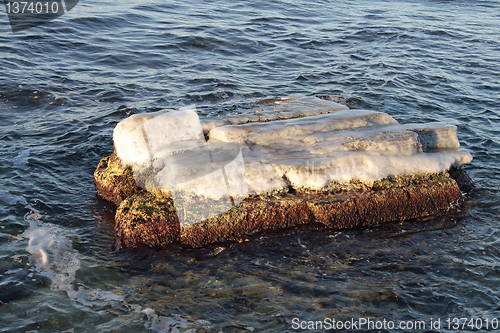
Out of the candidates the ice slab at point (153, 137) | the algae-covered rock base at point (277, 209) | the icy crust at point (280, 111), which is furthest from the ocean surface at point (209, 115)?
the icy crust at point (280, 111)

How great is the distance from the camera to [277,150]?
17.7ft

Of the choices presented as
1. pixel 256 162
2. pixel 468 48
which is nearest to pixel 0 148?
pixel 256 162

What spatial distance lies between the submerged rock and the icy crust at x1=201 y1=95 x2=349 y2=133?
6 cm

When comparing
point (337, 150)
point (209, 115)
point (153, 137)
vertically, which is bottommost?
point (209, 115)

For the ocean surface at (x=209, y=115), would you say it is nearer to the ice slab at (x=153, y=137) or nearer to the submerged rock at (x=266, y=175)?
the submerged rock at (x=266, y=175)

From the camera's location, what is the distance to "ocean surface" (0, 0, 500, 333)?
412 centimetres

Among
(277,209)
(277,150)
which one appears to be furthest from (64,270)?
(277,150)

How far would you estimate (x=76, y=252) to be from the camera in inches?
189

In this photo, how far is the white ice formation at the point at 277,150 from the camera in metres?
4.93

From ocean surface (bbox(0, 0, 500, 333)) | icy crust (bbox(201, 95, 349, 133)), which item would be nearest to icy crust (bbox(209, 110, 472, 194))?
icy crust (bbox(201, 95, 349, 133))

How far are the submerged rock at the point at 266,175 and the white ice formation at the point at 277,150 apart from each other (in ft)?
0.04

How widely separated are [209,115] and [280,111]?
1.97 meters

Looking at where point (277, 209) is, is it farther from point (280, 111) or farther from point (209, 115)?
point (209, 115)

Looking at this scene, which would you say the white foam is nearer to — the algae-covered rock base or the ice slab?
the algae-covered rock base
